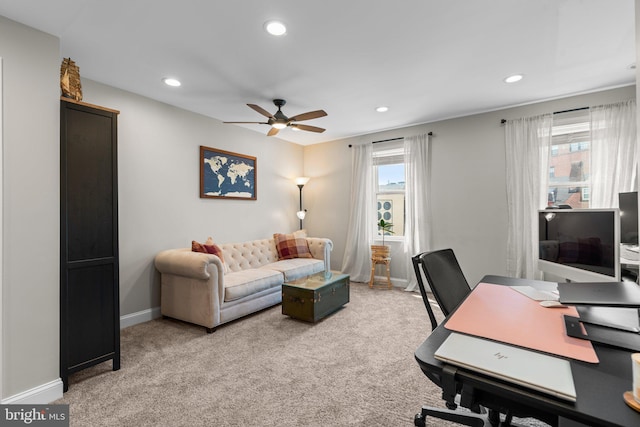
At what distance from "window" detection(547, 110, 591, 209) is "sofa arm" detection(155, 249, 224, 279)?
392 cm

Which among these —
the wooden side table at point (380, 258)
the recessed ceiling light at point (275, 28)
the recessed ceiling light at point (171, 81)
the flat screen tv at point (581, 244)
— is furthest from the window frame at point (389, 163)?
the recessed ceiling light at point (171, 81)

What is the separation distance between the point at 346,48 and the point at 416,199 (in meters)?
2.62

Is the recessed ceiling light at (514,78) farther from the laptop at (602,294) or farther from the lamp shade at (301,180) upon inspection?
the lamp shade at (301,180)

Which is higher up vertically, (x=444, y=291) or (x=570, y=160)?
(x=570, y=160)

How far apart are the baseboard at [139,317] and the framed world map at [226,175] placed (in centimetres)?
148

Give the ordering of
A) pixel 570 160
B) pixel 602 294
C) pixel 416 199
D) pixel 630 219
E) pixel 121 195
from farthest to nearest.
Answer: pixel 416 199 → pixel 570 160 → pixel 121 195 → pixel 630 219 → pixel 602 294

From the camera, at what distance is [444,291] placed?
141 cm

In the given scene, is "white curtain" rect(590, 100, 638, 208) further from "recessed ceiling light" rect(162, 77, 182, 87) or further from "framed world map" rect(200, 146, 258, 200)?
"recessed ceiling light" rect(162, 77, 182, 87)

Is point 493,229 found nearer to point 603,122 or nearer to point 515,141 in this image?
point 515,141

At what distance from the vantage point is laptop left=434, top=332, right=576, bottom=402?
0.65m

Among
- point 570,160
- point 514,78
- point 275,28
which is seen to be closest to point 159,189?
point 275,28

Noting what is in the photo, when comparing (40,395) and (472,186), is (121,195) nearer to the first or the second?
(40,395)

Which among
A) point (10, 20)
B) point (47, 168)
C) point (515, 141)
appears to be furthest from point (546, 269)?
point (10, 20)

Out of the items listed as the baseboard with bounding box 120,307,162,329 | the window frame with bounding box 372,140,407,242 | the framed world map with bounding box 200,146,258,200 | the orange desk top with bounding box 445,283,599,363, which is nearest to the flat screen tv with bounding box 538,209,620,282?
the orange desk top with bounding box 445,283,599,363
